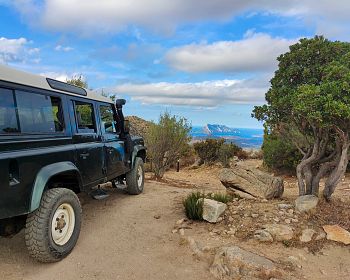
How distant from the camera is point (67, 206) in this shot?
186 inches

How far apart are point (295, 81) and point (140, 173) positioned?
394 cm

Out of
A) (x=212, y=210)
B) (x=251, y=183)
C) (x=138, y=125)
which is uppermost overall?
(x=138, y=125)

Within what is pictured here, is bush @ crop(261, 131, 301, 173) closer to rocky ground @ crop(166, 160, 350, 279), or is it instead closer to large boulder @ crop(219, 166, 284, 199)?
large boulder @ crop(219, 166, 284, 199)

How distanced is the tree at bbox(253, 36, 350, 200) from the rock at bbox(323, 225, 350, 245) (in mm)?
1298

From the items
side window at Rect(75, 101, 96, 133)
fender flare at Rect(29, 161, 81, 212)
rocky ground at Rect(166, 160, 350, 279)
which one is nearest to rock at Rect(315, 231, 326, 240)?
rocky ground at Rect(166, 160, 350, 279)

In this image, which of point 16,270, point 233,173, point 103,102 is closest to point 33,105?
point 16,270

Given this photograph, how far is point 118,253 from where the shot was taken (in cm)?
496

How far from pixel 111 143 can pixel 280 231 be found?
320 centimetres

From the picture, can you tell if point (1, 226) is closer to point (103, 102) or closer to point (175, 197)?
point (103, 102)

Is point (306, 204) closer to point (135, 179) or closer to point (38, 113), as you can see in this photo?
point (135, 179)

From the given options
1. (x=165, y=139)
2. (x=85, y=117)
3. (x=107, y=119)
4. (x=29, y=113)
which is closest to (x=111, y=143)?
(x=107, y=119)

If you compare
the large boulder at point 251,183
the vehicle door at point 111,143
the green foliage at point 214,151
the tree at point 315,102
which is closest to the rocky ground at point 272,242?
the large boulder at point 251,183

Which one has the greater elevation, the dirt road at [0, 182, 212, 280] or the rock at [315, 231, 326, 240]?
the dirt road at [0, 182, 212, 280]

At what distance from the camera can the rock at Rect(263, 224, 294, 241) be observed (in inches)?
210
